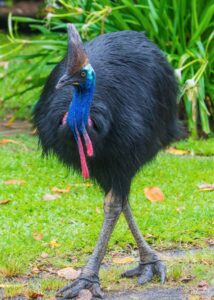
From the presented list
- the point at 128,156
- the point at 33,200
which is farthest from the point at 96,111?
the point at 33,200

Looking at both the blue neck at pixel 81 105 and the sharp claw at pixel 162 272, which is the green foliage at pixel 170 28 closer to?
the sharp claw at pixel 162 272

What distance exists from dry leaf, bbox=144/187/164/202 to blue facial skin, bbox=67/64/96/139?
2.48 m

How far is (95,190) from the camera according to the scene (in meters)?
6.95

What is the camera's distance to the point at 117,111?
466cm

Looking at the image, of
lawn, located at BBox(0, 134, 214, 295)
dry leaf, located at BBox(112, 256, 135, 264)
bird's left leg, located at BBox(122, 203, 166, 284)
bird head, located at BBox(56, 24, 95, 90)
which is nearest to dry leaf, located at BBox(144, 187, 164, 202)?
lawn, located at BBox(0, 134, 214, 295)

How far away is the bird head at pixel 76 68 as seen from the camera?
4250 millimetres

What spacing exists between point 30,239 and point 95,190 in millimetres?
1205

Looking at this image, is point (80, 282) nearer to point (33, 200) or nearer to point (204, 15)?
point (33, 200)

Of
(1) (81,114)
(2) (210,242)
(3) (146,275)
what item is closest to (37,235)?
(3) (146,275)

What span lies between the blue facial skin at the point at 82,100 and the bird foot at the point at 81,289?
981 mm

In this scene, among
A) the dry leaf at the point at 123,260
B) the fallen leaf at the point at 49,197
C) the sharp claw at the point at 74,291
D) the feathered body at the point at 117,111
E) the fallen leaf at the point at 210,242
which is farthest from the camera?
the fallen leaf at the point at 49,197

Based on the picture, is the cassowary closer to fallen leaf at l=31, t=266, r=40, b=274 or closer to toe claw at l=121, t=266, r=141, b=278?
toe claw at l=121, t=266, r=141, b=278

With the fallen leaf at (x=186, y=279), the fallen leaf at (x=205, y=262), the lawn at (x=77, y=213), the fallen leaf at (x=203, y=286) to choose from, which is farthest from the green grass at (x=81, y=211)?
the fallen leaf at (x=203, y=286)

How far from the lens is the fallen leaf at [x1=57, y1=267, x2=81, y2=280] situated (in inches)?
204
